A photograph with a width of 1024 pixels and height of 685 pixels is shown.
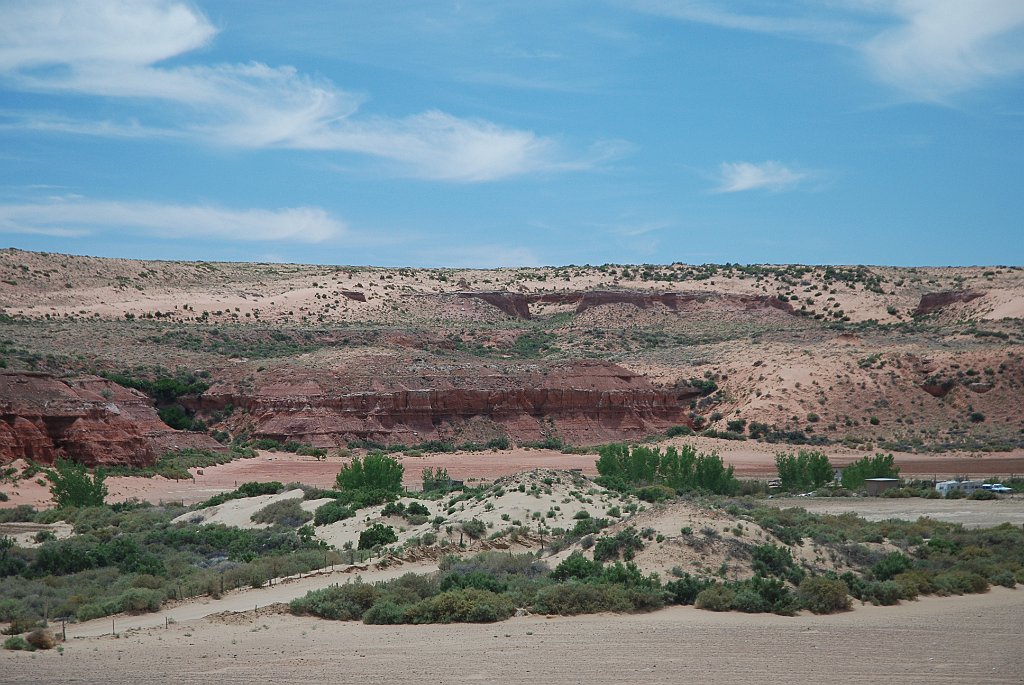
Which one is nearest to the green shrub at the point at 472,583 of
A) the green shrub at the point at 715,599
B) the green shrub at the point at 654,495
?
the green shrub at the point at 715,599

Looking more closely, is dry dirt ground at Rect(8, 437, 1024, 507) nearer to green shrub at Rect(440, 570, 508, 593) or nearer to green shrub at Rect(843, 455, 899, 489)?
green shrub at Rect(843, 455, 899, 489)

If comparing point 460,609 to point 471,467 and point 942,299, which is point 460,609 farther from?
point 942,299

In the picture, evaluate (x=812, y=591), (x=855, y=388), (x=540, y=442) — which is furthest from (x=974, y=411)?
(x=812, y=591)

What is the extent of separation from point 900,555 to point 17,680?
15985 mm

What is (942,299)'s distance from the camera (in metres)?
98.6

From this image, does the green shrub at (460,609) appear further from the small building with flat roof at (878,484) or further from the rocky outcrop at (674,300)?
the rocky outcrop at (674,300)

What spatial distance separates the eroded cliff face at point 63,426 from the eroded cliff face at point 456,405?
11.5 meters

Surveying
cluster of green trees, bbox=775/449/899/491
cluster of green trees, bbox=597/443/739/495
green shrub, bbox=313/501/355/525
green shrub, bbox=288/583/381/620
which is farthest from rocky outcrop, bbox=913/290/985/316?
Answer: green shrub, bbox=288/583/381/620

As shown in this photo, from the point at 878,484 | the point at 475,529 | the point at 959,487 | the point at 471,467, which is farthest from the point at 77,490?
the point at 959,487

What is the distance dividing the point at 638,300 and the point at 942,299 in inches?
1021

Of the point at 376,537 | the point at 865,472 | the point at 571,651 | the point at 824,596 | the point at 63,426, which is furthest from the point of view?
the point at 63,426

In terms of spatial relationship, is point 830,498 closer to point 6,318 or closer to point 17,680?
point 17,680

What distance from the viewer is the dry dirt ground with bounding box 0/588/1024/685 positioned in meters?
14.7

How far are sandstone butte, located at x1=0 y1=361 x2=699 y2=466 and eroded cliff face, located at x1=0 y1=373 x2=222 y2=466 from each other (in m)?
0.11
